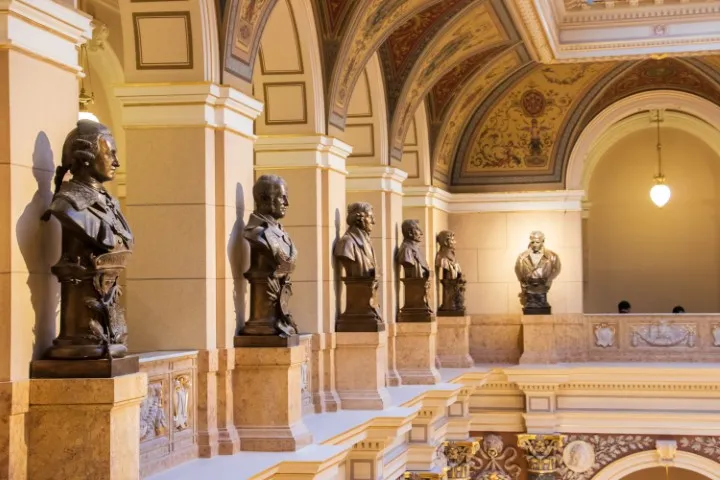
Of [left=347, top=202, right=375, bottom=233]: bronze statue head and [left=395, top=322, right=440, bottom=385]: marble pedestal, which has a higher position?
[left=347, top=202, right=375, bottom=233]: bronze statue head

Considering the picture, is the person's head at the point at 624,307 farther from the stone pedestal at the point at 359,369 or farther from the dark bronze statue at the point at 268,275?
the dark bronze statue at the point at 268,275

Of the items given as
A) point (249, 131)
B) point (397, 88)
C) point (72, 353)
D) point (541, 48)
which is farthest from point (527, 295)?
point (72, 353)

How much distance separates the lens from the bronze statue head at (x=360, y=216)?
1166 centimetres

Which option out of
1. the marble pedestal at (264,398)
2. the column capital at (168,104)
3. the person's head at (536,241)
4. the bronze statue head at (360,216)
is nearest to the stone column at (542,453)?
the person's head at (536,241)

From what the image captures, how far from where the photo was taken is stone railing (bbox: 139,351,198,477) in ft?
25.0

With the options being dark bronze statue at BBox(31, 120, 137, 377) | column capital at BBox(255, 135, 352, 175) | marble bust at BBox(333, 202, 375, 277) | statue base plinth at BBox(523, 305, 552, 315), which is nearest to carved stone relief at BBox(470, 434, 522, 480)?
statue base plinth at BBox(523, 305, 552, 315)

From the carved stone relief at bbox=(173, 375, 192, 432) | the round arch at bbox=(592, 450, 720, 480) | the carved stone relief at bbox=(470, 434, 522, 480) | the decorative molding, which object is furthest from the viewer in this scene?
the decorative molding

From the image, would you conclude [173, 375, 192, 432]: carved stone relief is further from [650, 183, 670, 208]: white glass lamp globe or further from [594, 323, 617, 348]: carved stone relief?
[650, 183, 670, 208]: white glass lamp globe

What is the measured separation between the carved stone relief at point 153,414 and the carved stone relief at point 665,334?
39.1 ft

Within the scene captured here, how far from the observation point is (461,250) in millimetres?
19188

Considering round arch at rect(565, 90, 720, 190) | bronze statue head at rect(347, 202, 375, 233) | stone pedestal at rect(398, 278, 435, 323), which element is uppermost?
round arch at rect(565, 90, 720, 190)

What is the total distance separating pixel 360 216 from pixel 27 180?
592 cm

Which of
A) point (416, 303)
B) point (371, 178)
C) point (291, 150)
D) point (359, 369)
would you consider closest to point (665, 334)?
point (416, 303)

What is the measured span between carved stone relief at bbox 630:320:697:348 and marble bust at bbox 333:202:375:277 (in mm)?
7862
